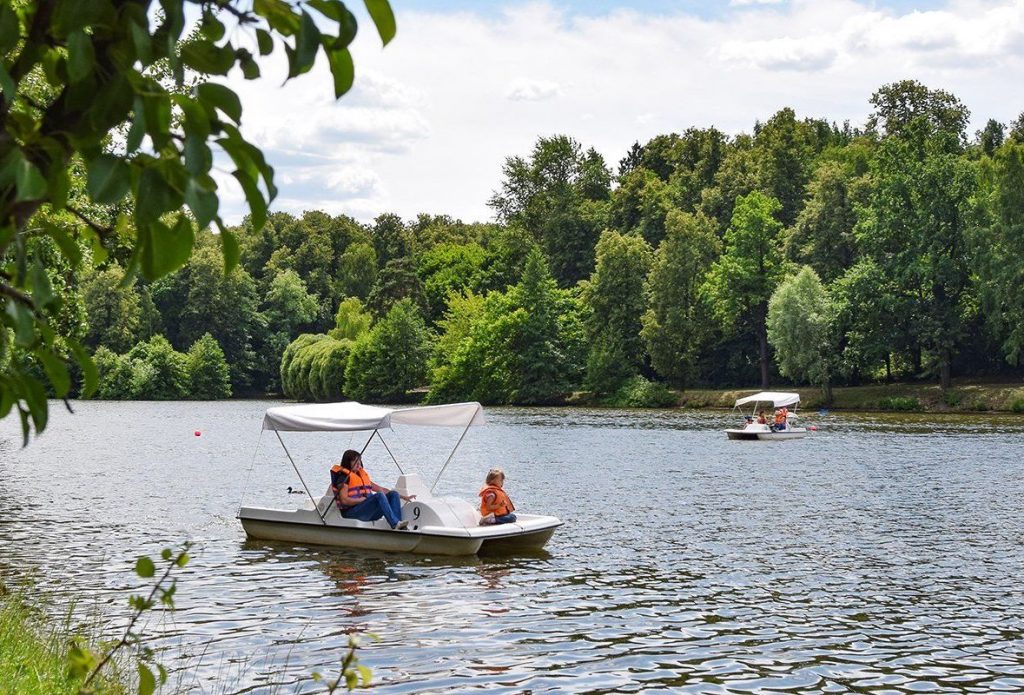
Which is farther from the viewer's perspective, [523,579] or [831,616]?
[523,579]

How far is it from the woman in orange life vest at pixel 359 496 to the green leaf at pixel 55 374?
749 inches

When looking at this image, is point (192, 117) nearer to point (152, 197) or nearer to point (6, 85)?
point (152, 197)

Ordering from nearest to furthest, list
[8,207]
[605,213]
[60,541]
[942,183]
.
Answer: [8,207] → [60,541] → [942,183] → [605,213]

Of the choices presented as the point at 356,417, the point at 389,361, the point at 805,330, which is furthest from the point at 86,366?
the point at 389,361

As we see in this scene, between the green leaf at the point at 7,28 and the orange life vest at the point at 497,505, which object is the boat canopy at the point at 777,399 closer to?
the orange life vest at the point at 497,505

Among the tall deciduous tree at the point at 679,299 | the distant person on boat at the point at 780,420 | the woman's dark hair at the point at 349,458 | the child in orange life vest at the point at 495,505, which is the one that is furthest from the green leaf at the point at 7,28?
the tall deciduous tree at the point at 679,299

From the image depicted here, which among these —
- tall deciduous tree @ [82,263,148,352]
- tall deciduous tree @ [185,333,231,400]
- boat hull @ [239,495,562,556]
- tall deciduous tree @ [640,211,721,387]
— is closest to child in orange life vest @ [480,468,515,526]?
boat hull @ [239,495,562,556]

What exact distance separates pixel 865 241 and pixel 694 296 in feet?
50.4

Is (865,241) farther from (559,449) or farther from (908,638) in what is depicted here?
(908,638)

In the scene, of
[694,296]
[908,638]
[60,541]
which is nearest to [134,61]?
[908,638]

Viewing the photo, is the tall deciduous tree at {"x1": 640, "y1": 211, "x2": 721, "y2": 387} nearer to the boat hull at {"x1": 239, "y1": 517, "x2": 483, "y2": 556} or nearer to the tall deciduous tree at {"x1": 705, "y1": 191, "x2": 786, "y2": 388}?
the tall deciduous tree at {"x1": 705, "y1": 191, "x2": 786, "y2": 388}

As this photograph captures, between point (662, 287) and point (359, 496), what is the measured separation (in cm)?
7280

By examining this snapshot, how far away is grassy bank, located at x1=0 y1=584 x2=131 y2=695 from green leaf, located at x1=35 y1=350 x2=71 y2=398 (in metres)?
5.71

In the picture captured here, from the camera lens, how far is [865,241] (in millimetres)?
82250
